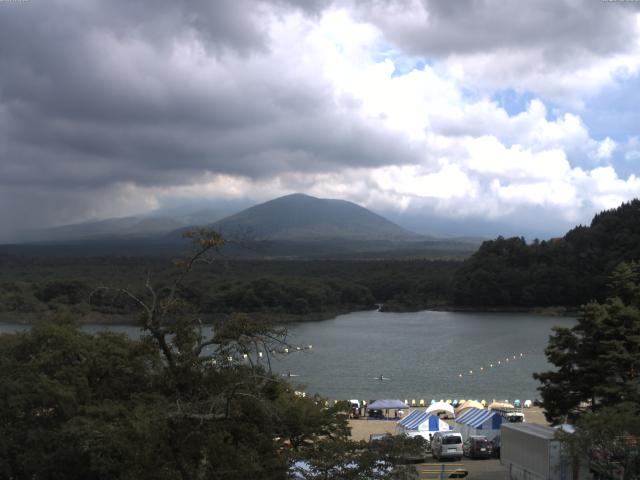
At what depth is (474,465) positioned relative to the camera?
12398 mm

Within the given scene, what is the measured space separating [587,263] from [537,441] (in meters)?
48.9

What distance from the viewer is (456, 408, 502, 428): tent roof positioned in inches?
557

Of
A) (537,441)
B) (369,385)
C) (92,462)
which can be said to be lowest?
(369,385)

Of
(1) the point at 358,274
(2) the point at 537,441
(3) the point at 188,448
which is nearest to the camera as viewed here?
(3) the point at 188,448

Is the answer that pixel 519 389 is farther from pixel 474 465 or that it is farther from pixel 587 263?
pixel 587 263

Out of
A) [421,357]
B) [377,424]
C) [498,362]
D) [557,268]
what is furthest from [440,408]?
[557,268]

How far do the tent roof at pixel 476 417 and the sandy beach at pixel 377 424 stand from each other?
1.85 meters

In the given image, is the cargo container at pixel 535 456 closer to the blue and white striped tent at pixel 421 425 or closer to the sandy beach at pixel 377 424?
the blue and white striped tent at pixel 421 425

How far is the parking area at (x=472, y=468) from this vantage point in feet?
36.9

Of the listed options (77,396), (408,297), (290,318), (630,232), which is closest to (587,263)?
(630,232)

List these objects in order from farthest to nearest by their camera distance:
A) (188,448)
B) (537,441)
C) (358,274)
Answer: (358,274) → (537,441) → (188,448)

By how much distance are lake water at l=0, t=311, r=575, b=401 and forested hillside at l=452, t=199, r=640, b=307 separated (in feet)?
16.2

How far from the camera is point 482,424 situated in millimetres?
14086

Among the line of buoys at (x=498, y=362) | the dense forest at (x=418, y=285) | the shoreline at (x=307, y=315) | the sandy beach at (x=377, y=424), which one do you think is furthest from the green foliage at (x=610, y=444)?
the dense forest at (x=418, y=285)
